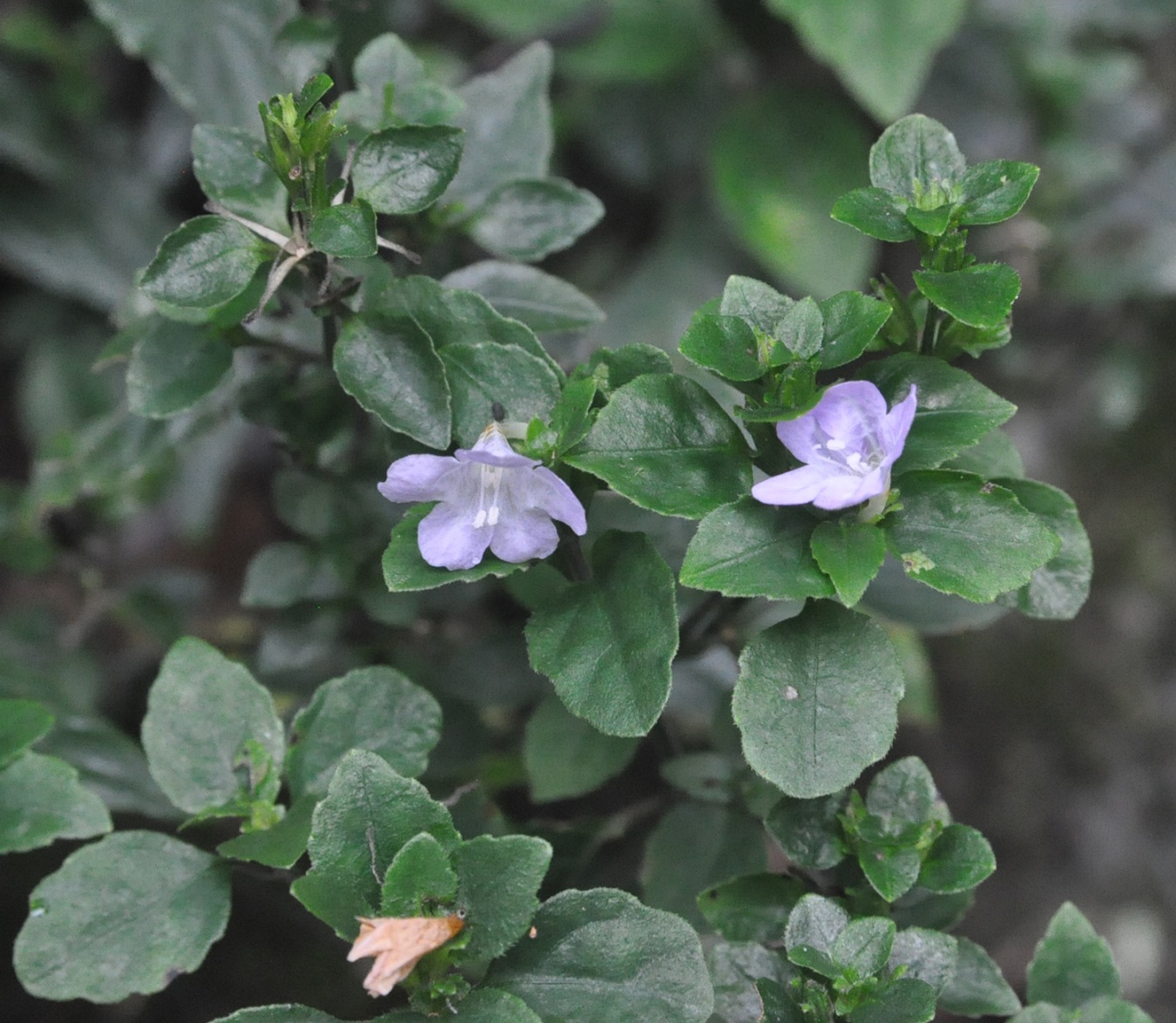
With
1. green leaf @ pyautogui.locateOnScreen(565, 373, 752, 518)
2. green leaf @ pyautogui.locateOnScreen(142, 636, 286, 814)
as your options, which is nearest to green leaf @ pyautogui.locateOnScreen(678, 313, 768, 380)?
green leaf @ pyautogui.locateOnScreen(565, 373, 752, 518)

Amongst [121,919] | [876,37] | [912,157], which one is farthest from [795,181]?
[121,919]

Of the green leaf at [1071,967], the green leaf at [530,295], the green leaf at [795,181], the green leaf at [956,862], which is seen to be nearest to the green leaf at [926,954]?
the green leaf at [956,862]

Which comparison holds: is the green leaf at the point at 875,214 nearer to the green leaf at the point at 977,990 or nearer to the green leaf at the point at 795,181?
the green leaf at the point at 977,990

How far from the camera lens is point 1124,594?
271 centimetres

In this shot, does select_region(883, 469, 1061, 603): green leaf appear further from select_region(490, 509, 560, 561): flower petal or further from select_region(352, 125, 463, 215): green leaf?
select_region(352, 125, 463, 215): green leaf

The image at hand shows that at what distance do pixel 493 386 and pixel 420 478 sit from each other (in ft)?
0.48

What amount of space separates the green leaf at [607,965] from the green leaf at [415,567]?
327 mm

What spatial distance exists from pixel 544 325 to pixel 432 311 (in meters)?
0.21

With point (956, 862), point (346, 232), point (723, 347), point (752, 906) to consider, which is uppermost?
point (346, 232)

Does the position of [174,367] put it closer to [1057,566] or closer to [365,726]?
A: [365,726]

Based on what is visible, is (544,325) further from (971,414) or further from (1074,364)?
(1074,364)

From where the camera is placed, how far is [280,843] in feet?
3.72

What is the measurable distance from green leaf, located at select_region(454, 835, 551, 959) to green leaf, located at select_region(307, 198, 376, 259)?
22.6 inches

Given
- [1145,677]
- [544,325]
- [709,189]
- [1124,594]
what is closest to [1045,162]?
[709,189]
